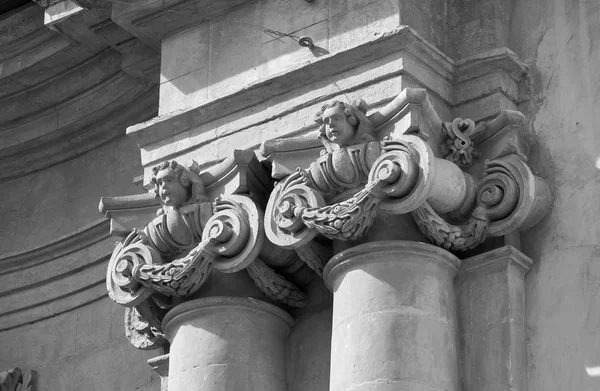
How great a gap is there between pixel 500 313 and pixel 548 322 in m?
0.28

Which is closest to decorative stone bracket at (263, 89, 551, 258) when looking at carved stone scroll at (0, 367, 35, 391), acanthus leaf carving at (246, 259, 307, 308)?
acanthus leaf carving at (246, 259, 307, 308)

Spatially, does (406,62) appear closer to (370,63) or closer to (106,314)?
(370,63)

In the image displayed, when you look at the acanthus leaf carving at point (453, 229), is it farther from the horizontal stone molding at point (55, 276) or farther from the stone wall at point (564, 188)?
the horizontal stone molding at point (55, 276)

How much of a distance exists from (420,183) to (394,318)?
2.56 ft

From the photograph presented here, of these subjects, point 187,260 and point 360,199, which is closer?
point 360,199

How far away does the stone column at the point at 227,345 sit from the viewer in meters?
11.8

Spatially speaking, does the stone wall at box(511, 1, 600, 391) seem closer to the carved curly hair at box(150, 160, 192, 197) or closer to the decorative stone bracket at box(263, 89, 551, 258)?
the decorative stone bracket at box(263, 89, 551, 258)

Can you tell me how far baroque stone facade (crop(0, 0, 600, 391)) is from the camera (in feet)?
36.8

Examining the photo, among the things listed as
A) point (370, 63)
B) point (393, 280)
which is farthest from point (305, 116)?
point (393, 280)

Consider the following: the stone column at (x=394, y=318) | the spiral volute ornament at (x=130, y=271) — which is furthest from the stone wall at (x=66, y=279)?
the stone column at (x=394, y=318)

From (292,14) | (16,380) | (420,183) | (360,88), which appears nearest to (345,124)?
(360,88)

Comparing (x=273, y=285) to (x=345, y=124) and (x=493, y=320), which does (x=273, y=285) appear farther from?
(x=493, y=320)

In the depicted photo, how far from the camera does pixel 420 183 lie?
36.6 ft

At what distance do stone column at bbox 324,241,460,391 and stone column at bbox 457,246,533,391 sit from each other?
0.09m
